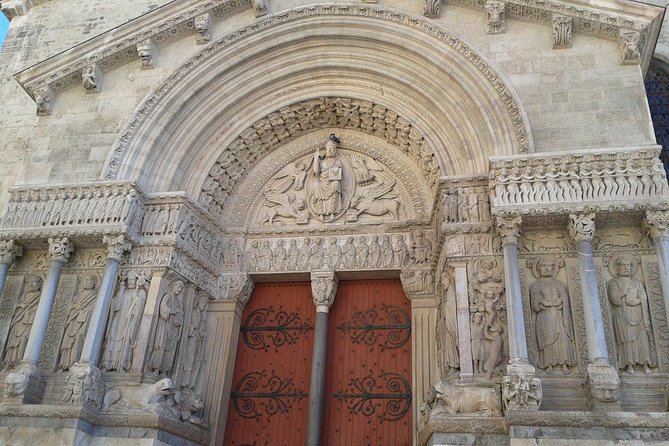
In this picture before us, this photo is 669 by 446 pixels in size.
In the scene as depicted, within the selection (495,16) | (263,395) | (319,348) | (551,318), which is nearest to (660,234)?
(551,318)

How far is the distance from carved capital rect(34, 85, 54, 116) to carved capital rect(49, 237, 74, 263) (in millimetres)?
2236

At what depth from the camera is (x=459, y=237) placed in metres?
6.93

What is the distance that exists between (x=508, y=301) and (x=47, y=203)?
19.6 ft

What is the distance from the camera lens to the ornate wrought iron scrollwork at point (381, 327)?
7996 millimetres

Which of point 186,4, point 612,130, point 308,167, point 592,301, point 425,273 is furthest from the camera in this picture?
point 308,167

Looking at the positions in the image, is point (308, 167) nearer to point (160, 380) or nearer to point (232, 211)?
point (232, 211)

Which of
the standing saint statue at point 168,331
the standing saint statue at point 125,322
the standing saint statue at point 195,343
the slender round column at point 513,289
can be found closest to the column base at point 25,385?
the standing saint statue at point 125,322

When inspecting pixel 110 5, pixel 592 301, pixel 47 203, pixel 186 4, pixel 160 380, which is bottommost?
pixel 160 380

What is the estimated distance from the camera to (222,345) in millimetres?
8086

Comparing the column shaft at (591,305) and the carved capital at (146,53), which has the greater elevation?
the carved capital at (146,53)

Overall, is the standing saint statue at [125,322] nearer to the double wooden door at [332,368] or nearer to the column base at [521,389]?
the double wooden door at [332,368]

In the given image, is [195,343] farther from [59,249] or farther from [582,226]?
[582,226]

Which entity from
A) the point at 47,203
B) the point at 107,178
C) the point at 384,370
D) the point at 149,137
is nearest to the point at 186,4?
the point at 149,137

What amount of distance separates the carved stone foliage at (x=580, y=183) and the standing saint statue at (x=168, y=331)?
164 inches
